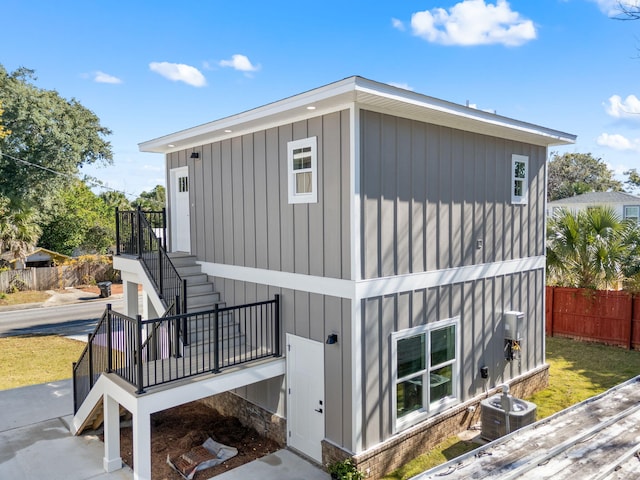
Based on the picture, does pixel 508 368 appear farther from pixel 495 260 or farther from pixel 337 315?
pixel 337 315

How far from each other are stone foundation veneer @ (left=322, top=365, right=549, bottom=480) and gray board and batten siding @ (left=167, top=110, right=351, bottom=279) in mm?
2504

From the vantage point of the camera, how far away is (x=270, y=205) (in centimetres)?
741

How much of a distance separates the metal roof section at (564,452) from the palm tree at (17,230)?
2388cm

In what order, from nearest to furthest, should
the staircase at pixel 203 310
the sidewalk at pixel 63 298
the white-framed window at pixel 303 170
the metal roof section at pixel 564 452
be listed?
the metal roof section at pixel 564 452, the white-framed window at pixel 303 170, the staircase at pixel 203 310, the sidewalk at pixel 63 298

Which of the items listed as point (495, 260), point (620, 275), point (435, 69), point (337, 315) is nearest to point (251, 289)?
point (337, 315)

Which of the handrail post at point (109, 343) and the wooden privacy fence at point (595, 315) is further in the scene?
the wooden privacy fence at point (595, 315)

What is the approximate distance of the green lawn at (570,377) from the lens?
22.6ft

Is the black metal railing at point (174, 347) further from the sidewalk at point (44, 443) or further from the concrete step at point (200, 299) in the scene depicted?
the sidewalk at point (44, 443)

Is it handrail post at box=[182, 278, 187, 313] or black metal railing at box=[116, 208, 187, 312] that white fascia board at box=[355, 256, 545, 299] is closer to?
handrail post at box=[182, 278, 187, 313]

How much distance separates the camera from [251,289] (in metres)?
7.95

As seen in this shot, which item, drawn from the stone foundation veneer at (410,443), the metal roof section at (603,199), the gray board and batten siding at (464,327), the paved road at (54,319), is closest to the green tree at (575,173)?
the metal roof section at (603,199)

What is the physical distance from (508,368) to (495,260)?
7.06 ft

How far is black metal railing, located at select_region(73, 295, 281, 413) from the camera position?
614 cm

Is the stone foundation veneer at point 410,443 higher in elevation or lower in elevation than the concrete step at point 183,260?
lower
